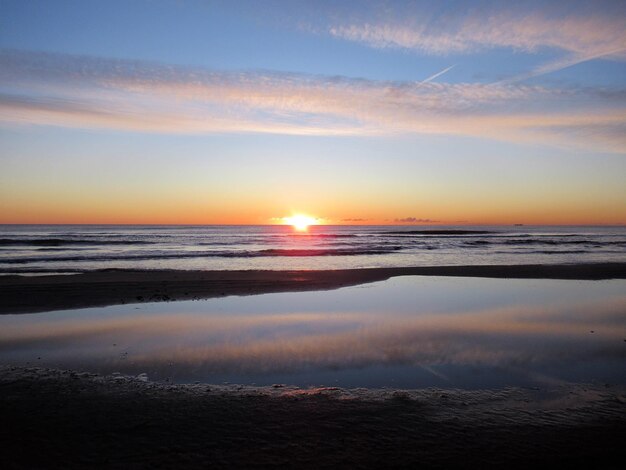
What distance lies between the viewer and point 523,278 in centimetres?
2436

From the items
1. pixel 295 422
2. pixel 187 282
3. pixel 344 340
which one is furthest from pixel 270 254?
pixel 295 422

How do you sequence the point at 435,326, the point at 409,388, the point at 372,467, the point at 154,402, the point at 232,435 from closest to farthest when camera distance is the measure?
1. the point at 372,467
2. the point at 232,435
3. the point at 154,402
4. the point at 409,388
5. the point at 435,326

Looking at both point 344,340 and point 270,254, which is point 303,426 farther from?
point 270,254

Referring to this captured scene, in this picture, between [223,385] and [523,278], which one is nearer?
→ [223,385]

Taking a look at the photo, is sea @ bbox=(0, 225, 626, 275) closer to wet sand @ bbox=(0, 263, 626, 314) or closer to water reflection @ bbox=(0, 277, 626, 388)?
wet sand @ bbox=(0, 263, 626, 314)

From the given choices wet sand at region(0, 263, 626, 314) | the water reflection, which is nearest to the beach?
the water reflection

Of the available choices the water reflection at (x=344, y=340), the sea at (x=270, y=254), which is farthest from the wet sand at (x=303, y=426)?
the sea at (x=270, y=254)

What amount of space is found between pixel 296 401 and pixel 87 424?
2989mm

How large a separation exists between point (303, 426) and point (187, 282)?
17.0 m

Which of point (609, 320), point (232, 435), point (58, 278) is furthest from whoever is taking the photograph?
point (58, 278)

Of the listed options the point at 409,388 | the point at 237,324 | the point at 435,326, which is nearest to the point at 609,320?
the point at 435,326

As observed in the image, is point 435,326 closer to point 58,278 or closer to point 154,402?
point 154,402

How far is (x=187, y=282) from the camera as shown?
22.1 m

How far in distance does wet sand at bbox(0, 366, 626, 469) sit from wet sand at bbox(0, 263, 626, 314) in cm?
1009
